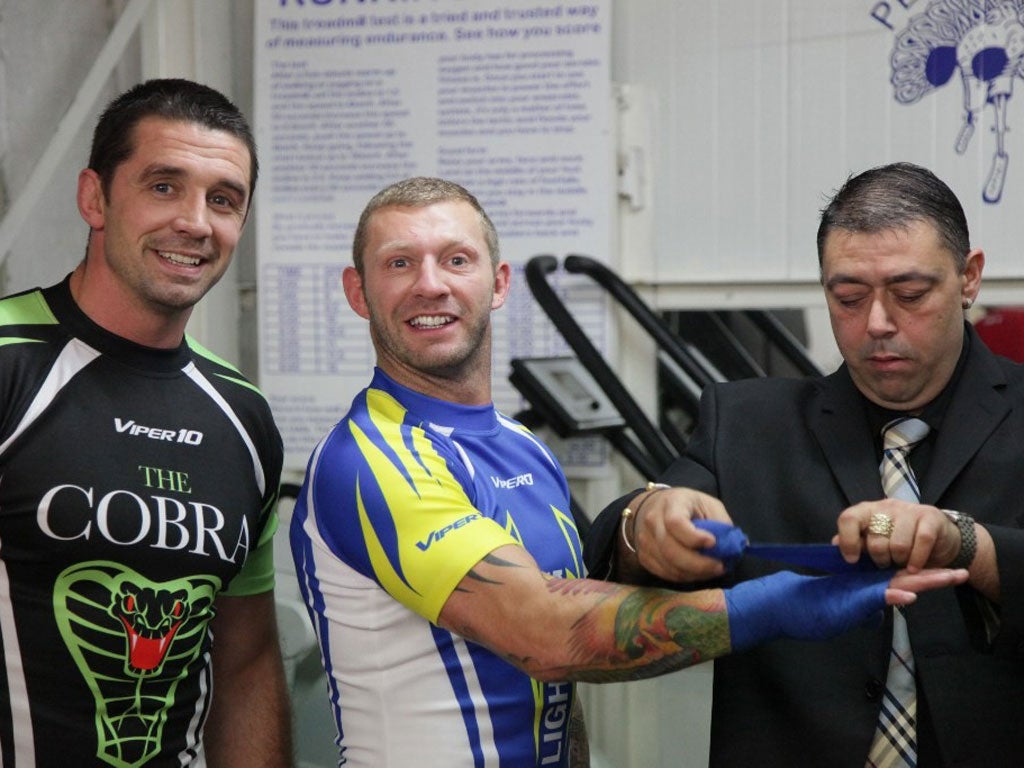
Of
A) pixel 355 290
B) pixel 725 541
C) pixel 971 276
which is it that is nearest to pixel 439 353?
pixel 355 290

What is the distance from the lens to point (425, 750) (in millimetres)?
1691

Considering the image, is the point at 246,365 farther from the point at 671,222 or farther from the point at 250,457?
the point at 250,457

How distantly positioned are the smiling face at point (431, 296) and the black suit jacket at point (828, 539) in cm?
34

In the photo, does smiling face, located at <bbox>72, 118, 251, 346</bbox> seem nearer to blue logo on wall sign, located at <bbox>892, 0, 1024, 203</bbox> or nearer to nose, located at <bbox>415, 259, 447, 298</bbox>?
nose, located at <bbox>415, 259, 447, 298</bbox>

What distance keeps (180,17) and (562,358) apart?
162cm

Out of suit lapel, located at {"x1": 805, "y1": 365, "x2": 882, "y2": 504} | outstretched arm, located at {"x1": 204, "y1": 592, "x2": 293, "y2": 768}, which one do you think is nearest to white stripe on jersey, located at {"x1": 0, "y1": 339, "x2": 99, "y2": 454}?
outstretched arm, located at {"x1": 204, "y1": 592, "x2": 293, "y2": 768}

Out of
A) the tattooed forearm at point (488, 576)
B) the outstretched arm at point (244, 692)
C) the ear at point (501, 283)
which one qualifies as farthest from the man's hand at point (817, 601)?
the outstretched arm at point (244, 692)

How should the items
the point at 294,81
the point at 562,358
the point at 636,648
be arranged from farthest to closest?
the point at 294,81 → the point at 562,358 → the point at 636,648

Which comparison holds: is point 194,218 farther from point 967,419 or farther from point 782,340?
point 782,340

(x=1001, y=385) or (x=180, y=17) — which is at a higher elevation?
(x=180, y=17)

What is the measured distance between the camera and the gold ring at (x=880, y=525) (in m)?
1.42

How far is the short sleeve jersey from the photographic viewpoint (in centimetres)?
183

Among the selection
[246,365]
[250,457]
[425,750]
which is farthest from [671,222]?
[425,750]

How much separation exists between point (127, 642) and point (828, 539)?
1063mm
